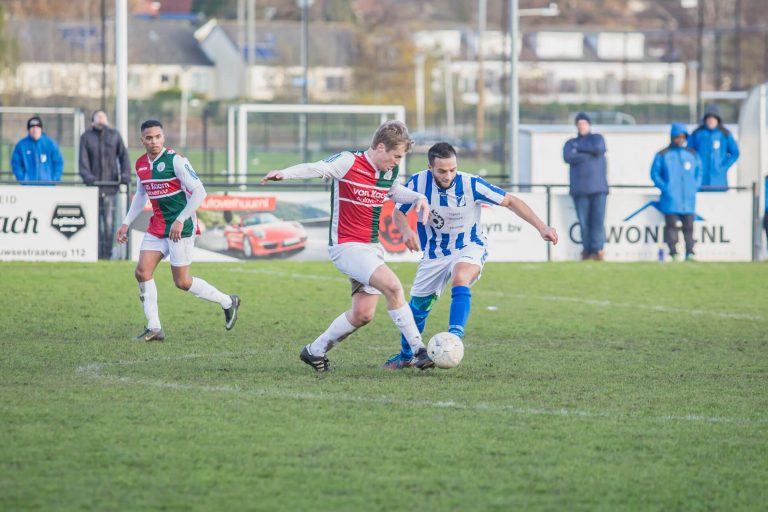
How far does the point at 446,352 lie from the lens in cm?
866

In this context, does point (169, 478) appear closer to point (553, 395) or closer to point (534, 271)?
point (553, 395)

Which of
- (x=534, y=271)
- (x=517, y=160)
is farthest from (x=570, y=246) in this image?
(x=517, y=160)

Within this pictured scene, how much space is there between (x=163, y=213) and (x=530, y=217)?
341cm

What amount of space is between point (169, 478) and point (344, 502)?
89cm

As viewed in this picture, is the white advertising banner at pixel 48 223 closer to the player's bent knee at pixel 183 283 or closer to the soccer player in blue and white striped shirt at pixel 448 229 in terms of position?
the player's bent knee at pixel 183 283

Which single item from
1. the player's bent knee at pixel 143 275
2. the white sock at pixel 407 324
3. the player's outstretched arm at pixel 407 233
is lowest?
the white sock at pixel 407 324

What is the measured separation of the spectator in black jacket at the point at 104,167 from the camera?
58.8 ft

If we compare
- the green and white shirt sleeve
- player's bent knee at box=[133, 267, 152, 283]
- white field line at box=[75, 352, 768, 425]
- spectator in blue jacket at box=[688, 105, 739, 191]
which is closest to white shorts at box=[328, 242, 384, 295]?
white field line at box=[75, 352, 768, 425]

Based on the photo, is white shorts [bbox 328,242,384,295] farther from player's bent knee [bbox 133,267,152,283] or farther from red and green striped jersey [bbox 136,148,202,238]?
player's bent knee [bbox 133,267,152,283]

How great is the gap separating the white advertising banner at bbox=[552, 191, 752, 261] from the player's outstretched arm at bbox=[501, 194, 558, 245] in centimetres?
986

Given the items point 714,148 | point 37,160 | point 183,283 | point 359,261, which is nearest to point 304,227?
point 37,160

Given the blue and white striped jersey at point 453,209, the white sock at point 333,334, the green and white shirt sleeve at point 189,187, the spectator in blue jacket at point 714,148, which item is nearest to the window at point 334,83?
the spectator in blue jacket at point 714,148

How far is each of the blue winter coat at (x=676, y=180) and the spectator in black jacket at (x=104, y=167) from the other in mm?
7572

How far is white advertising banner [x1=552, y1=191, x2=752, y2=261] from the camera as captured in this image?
1897 centimetres
